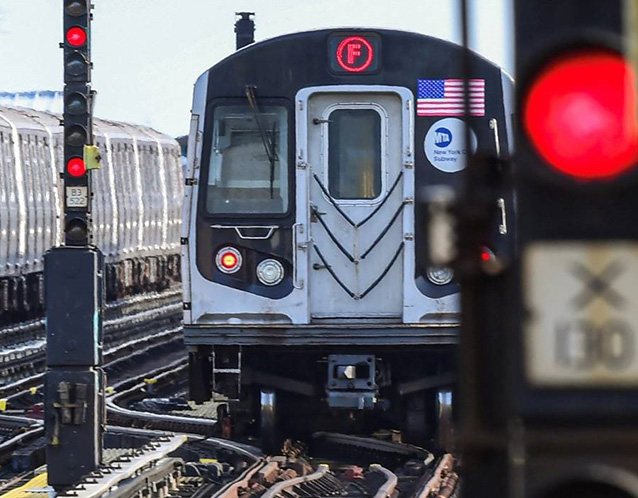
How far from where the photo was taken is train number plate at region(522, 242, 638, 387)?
7.82ft

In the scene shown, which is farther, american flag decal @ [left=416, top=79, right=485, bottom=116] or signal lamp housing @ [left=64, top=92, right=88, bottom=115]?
american flag decal @ [left=416, top=79, right=485, bottom=116]

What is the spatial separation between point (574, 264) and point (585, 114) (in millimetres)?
224

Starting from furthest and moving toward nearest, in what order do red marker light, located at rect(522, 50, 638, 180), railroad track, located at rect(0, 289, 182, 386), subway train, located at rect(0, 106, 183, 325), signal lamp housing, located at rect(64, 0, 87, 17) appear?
1. subway train, located at rect(0, 106, 183, 325)
2. railroad track, located at rect(0, 289, 182, 386)
3. signal lamp housing, located at rect(64, 0, 87, 17)
4. red marker light, located at rect(522, 50, 638, 180)

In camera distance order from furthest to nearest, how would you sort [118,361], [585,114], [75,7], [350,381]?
[118,361]
[350,381]
[75,7]
[585,114]

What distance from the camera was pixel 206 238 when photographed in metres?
10.8

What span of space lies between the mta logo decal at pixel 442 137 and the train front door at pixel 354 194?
0.62 feet

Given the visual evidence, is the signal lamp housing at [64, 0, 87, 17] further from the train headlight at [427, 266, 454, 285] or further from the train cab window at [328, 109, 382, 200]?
the train headlight at [427, 266, 454, 285]

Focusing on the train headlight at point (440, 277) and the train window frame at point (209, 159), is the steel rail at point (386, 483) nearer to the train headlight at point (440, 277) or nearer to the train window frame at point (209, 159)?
the train headlight at point (440, 277)

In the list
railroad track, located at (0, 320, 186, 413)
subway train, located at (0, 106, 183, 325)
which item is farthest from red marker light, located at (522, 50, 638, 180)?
subway train, located at (0, 106, 183, 325)

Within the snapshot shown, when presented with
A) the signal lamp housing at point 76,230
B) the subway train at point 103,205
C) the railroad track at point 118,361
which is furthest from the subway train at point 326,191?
the subway train at point 103,205

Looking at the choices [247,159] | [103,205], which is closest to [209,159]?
[247,159]

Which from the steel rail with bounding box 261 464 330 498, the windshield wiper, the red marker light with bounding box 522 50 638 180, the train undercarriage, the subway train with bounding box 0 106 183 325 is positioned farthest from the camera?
the subway train with bounding box 0 106 183 325

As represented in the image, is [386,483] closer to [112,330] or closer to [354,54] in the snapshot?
[354,54]

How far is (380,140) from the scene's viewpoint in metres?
10.8
